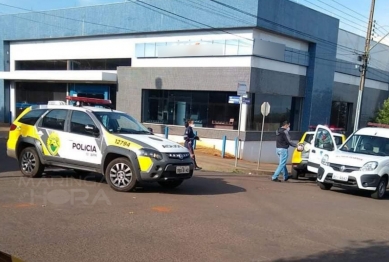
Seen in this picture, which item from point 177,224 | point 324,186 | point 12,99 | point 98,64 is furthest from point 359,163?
point 12,99

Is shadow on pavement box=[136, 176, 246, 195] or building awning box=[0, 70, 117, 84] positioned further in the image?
building awning box=[0, 70, 117, 84]

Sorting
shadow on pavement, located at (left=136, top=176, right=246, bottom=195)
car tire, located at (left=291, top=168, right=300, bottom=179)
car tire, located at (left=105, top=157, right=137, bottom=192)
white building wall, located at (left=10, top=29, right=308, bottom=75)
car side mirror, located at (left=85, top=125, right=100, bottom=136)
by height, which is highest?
white building wall, located at (left=10, top=29, right=308, bottom=75)

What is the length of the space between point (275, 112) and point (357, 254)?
61.5 ft

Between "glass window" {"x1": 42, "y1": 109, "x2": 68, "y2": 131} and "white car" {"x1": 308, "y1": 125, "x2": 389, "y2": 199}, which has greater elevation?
"glass window" {"x1": 42, "y1": 109, "x2": 68, "y2": 131}

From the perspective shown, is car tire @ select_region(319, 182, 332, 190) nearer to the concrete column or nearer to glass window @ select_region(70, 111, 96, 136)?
glass window @ select_region(70, 111, 96, 136)

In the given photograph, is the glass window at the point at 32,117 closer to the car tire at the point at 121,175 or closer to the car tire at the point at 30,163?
the car tire at the point at 30,163

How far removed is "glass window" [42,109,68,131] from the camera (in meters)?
9.78

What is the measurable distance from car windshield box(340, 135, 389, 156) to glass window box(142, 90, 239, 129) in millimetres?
9395

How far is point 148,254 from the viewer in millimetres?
5176

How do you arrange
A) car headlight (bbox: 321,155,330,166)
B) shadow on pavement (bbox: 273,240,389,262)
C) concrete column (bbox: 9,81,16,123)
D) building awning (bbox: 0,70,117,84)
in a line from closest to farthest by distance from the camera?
shadow on pavement (bbox: 273,240,389,262), car headlight (bbox: 321,155,330,166), building awning (bbox: 0,70,117,84), concrete column (bbox: 9,81,16,123)

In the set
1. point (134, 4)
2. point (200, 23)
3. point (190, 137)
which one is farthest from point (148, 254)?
point (134, 4)

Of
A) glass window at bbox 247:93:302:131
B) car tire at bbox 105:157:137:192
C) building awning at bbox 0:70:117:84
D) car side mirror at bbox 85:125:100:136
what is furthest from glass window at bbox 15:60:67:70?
car tire at bbox 105:157:137:192

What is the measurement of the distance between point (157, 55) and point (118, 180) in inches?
654

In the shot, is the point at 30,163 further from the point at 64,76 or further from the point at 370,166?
the point at 64,76
